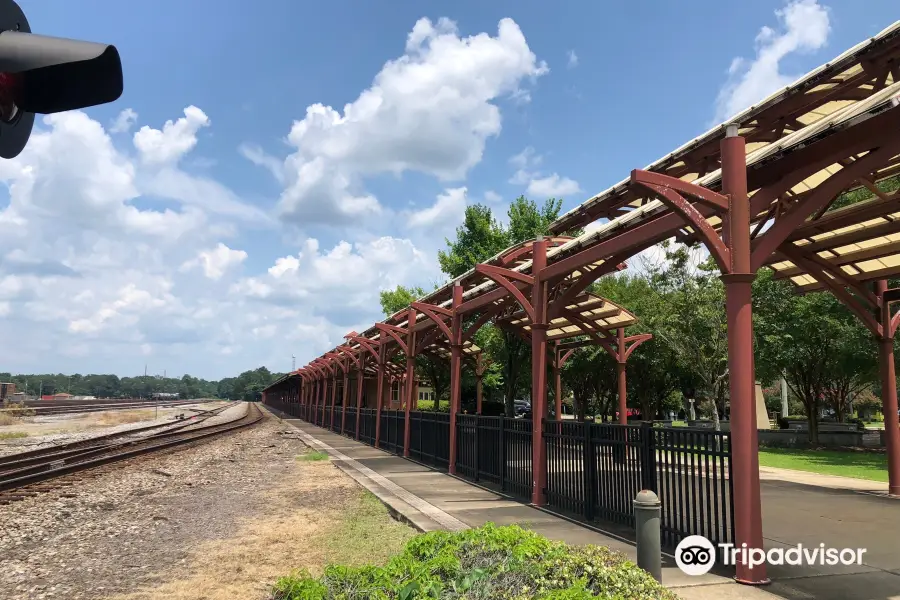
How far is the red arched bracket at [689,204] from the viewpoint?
20.4 ft

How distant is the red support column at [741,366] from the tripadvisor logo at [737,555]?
0.72 feet

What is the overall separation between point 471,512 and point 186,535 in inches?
158

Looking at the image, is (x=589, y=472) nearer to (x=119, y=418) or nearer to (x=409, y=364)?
(x=409, y=364)

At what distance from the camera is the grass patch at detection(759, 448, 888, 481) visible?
1485 cm

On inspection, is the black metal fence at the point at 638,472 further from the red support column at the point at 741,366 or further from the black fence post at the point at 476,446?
the black fence post at the point at 476,446

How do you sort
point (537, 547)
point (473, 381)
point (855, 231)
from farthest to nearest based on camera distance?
point (473, 381) < point (855, 231) < point (537, 547)

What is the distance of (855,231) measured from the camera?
9398 millimetres

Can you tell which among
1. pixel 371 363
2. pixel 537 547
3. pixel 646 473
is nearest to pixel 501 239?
pixel 371 363

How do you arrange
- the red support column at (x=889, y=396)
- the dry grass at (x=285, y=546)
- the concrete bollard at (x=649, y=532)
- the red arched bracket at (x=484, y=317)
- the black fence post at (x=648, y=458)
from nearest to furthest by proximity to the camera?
the concrete bollard at (x=649, y=532) → the dry grass at (x=285, y=546) → the black fence post at (x=648, y=458) → the red support column at (x=889, y=396) → the red arched bracket at (x=484, y=317)

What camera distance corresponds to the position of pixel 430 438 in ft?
54.4

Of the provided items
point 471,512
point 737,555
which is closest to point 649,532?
point 737,555

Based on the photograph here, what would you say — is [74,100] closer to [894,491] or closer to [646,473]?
[646,473]

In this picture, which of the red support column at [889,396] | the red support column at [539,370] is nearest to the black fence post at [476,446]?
the red support column at [539,370]

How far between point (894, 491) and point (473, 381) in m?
30.6
